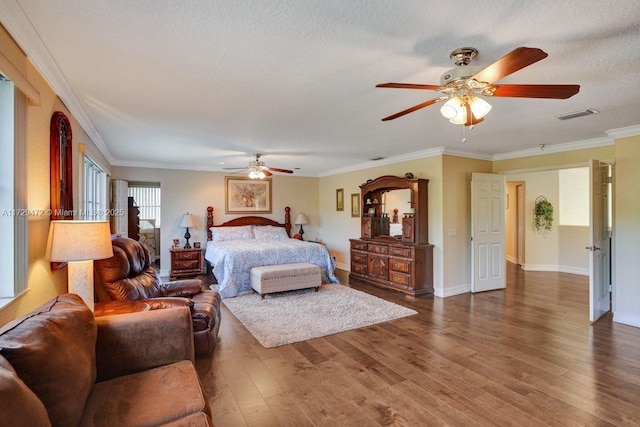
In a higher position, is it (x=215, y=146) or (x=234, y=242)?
(x=215, y=146)

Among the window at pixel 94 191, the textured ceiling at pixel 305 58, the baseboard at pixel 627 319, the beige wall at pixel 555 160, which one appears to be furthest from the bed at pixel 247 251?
the baseboard at pixel 627 319

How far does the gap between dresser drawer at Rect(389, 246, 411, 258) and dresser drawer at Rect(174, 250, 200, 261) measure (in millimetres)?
3884

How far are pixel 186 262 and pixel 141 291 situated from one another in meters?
3.51

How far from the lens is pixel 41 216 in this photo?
211 centimetres

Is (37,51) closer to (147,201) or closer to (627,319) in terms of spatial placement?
(627,319)

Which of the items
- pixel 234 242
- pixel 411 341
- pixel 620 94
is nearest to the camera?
pixel 620 94

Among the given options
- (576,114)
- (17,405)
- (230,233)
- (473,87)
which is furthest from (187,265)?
(576,114)

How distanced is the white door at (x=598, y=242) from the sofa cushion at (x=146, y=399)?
446 cm

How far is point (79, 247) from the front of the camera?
202 cm

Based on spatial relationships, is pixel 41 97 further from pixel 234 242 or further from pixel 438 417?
pixel 234 242

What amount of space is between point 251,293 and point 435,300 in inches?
114

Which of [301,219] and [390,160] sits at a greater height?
[390,160]

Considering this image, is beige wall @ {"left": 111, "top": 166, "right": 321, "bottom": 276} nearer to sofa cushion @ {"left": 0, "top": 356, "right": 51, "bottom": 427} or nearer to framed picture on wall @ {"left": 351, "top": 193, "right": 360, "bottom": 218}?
framed picture on wall @ {"left": 351, "top": 193, "right": 360, "bottom": 218}

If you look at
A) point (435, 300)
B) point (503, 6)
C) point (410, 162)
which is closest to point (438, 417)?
point (503, 6)
